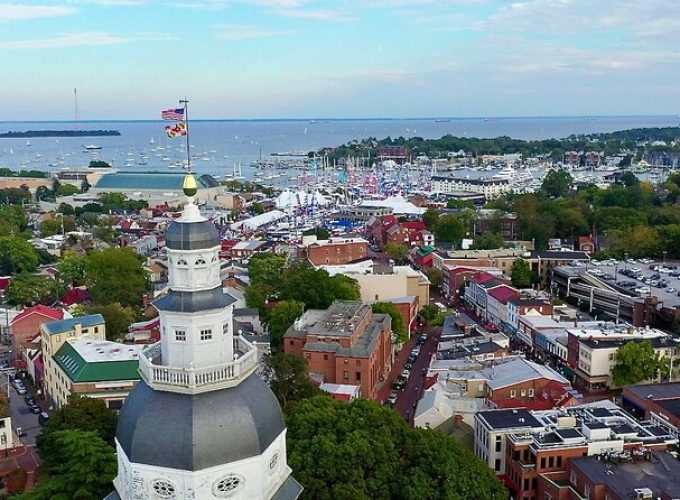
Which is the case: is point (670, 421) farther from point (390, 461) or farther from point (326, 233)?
point (326, 233)

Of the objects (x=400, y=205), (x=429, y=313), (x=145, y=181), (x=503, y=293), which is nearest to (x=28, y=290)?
(x=429, y=313)

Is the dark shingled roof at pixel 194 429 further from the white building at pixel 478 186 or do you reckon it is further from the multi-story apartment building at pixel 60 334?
the white building at pixel 478 186

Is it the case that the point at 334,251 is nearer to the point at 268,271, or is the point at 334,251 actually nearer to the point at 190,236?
the point at 268,271

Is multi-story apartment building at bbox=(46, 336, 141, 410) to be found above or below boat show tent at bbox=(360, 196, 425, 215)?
below

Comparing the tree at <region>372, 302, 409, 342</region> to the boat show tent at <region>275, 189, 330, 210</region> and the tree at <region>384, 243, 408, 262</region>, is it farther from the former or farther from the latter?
the boat show tent at <region>275, 189, 330, 210</region>

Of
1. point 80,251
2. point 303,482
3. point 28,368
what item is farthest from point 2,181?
→ point 303,482

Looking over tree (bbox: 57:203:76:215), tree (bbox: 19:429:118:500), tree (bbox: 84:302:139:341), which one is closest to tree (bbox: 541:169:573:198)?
tree (bbox: 57:203:76:215)

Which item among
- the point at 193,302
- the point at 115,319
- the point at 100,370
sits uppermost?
the point at 193,302
